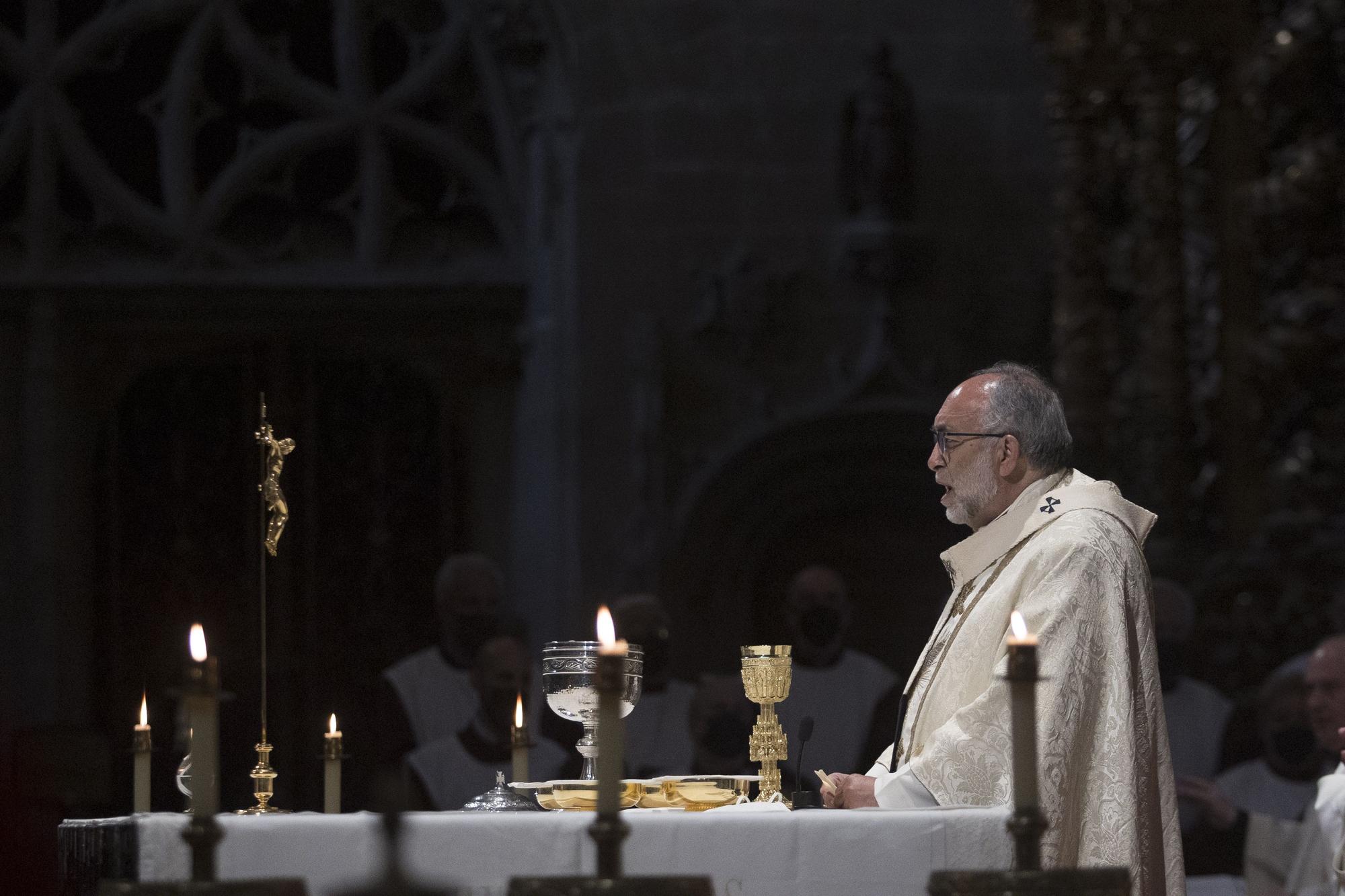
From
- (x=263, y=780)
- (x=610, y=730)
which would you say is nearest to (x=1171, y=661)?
(x=263, y=780)

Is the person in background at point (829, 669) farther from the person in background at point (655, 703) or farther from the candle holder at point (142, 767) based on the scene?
the candle holder at point (142, 767)

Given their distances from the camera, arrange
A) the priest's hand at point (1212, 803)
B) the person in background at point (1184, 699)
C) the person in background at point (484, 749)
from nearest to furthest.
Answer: the priest's hand at point (1212, 803)
the person in background at point (1184, 699)
the person in background at point (484, 749)

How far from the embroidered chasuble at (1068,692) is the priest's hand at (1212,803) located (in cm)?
321

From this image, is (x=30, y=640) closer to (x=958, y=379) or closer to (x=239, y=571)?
(x=239, y=571)

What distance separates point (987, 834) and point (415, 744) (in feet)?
20.1

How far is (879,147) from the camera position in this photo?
1056cm

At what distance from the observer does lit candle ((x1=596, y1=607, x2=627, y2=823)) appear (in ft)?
9.65

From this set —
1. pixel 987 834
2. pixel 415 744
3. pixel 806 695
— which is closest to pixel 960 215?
pixel 806 695

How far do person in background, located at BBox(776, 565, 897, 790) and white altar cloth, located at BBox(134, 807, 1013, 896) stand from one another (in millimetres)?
5518

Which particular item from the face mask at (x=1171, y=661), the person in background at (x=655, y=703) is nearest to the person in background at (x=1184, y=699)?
the face mask at (x=1171, y=661)

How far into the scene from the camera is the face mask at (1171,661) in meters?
8.49

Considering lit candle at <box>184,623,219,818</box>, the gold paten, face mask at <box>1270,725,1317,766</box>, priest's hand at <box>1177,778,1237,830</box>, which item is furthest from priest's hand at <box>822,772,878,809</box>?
face mask at <box>1270,725,1317,766</box>

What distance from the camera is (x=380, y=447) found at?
11.4 meters

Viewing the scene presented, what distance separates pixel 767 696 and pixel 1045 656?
21.6 inches
